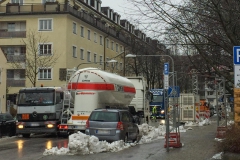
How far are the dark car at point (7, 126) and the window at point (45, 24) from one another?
28.2 meters

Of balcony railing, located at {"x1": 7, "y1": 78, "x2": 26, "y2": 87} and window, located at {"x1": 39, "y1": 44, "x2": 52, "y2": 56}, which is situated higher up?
window, located at {"x1": 39, "y1": 44, "x2": 52, "y2": 56}

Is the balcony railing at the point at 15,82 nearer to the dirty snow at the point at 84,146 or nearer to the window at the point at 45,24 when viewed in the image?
the window at the point at 45,24

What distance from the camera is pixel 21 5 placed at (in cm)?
5291

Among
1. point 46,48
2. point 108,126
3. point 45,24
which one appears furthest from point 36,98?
point 45,24

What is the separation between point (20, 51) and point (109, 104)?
33366 mm

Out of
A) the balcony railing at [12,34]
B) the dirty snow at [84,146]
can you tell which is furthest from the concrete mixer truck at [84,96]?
the balcony railing at [12,34]

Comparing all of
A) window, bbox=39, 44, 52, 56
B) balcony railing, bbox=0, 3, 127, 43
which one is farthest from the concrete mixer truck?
balcony railing, bbox=0, 3, 127, 43

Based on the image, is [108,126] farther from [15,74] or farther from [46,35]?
[15,74]

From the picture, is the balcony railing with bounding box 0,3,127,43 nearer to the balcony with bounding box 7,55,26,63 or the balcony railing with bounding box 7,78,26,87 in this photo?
the balcony with bounding box 7,55,26,63

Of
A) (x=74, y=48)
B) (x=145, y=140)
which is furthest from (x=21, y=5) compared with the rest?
(x=145, y=140)

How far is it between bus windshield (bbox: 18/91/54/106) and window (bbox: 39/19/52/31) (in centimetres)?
2904

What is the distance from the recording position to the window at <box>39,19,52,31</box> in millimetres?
51812

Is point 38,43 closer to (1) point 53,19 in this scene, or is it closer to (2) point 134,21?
(1) point 53,19

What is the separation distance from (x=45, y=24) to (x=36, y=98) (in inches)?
1172
